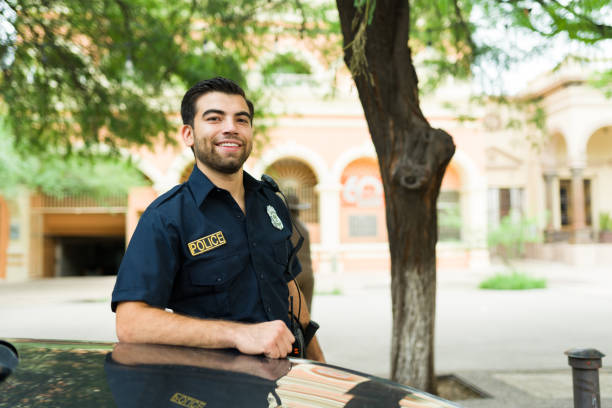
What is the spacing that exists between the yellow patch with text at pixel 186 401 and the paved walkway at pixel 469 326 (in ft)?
12.0

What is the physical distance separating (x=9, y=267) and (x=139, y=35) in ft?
52.7

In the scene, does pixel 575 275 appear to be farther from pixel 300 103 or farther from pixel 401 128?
pixel 401 128

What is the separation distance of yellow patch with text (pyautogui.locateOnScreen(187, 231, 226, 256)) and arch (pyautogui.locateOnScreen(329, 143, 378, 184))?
19247 mm

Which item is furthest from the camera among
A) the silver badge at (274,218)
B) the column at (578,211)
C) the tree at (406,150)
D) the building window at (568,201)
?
the building window at (568,201)

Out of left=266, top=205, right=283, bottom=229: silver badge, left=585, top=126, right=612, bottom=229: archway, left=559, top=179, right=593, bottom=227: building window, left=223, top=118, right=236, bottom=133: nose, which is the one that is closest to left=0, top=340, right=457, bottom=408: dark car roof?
left=266, top=205, right=283, bottom=229: silver badge

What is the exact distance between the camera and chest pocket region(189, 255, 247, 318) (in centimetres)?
182

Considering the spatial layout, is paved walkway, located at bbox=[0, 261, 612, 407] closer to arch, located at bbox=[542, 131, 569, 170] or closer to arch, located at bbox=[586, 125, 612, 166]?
arch, located at bbox=[542, 131, 569, 170]

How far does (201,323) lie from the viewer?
5.40ft

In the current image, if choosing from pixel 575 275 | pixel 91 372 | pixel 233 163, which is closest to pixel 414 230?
pixel 233 163

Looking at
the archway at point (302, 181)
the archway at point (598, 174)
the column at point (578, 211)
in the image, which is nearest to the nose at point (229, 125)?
the archway at point (302, 181)

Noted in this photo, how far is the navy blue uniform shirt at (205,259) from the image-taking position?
171cm

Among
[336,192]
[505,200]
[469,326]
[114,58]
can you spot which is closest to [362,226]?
[336,192]

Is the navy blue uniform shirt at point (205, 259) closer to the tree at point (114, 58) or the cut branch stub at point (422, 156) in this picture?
the cut branch stub at point (422, 156)

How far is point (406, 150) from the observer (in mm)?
4293
